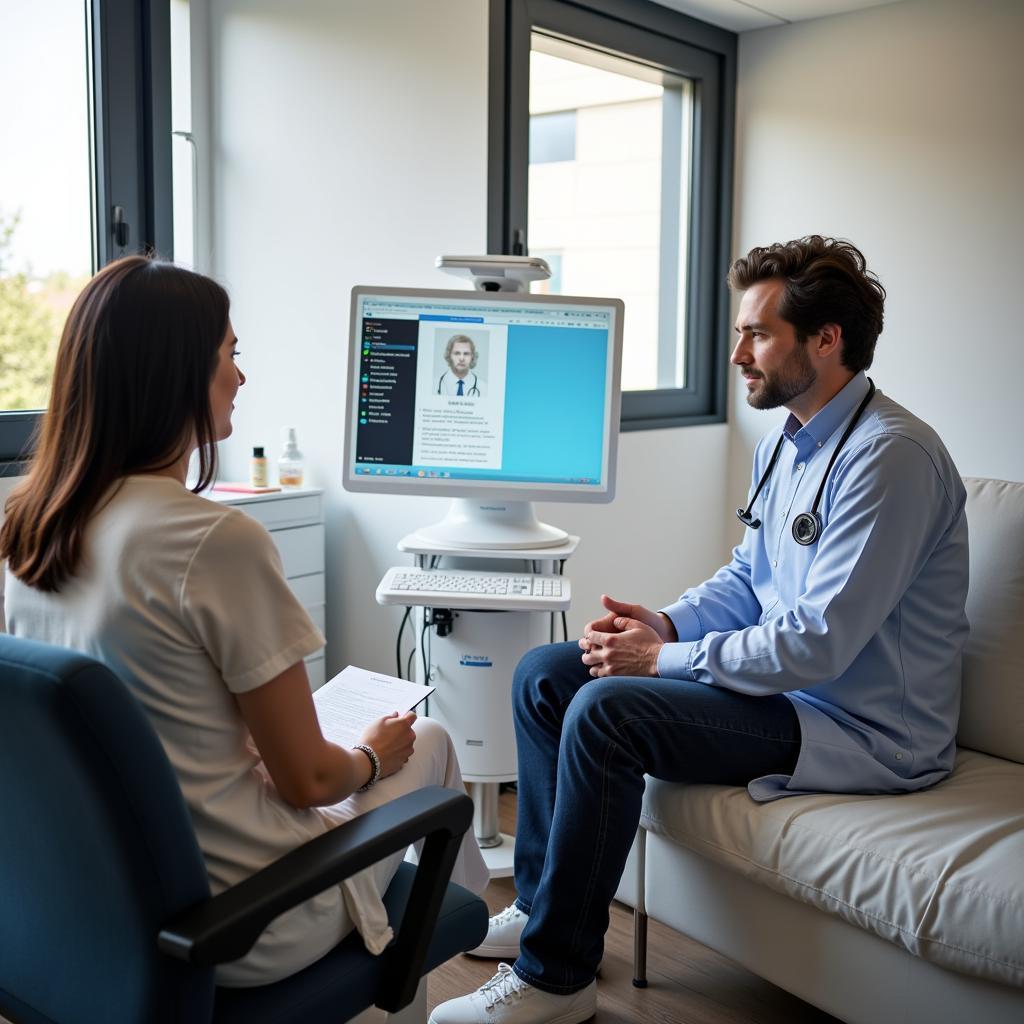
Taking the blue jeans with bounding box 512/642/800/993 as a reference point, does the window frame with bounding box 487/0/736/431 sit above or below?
above

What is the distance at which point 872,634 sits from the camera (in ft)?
5.73

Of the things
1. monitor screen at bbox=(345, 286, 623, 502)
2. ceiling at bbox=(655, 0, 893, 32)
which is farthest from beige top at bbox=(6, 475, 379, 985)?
ceiling at bbox=(655, 0, 893, 32)

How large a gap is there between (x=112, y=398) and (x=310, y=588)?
184 centimetres

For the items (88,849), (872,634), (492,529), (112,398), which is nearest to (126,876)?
(88,849)

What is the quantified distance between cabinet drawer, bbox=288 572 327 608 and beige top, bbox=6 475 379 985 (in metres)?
1.73

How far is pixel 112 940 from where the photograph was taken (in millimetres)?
1060

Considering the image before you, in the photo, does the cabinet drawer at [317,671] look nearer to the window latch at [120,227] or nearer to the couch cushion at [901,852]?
the window latch at [120,227]

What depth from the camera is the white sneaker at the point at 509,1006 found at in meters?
1.77

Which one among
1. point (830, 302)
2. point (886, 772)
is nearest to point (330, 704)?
point (886, 772)

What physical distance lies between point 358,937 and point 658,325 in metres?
2.64

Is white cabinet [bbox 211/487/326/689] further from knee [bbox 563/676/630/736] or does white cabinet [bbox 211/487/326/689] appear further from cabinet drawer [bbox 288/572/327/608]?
knee [bbox 563/676/630/736]

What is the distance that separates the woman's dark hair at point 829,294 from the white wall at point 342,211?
1.03 metres

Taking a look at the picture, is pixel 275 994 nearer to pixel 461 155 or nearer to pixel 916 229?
pixel 461 155

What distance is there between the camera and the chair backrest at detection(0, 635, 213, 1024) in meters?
0.95
